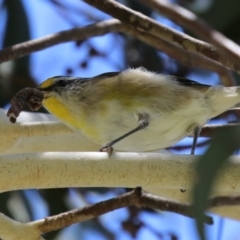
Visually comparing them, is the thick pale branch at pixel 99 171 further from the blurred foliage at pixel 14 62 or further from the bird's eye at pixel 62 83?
the blurred foliage at pixel 14 62

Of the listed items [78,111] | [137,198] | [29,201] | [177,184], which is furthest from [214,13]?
[29,201]

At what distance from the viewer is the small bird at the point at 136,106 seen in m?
1.85

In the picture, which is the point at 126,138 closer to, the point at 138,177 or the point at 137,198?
the point at 137,198

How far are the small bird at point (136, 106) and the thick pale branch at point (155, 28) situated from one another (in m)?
0.18

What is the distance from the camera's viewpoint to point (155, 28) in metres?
1.86

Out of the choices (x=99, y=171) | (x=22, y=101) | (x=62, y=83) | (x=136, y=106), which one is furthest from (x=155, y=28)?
(x=99, y=171)

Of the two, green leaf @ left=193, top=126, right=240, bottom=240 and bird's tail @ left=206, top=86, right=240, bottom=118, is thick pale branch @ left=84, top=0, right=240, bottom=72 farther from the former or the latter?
green leaf @ left=193, top=126, right=240, bottom=240

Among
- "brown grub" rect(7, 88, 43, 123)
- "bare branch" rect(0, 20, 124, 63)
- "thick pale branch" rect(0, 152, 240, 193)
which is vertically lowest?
"thick pale branch" rect(0, 152, 240, 193)

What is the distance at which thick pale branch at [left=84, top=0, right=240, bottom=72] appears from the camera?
5.94 feet

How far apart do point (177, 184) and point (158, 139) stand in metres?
0.60

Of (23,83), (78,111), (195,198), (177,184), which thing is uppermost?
(23,83)

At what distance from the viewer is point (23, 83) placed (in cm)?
276

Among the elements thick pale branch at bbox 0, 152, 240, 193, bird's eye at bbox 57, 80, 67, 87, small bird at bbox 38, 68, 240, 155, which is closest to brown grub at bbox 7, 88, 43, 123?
thick pale branch at bbox 0, 152, 240, 193

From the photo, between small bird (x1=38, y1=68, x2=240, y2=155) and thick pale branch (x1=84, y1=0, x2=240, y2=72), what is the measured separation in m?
0.18
